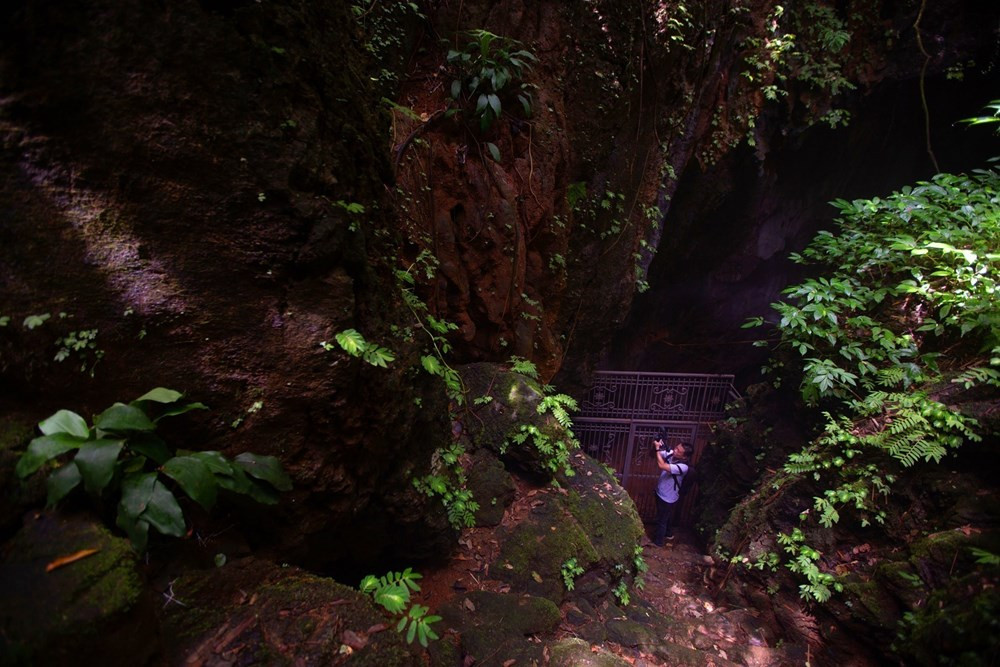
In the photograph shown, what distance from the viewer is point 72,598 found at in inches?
51.8

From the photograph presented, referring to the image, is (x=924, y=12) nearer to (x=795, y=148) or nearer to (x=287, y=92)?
(x=795, y=148)

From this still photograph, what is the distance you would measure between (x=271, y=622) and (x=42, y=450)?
3.66 ft

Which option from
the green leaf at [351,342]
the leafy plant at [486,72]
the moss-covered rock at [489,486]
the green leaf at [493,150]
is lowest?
the moss-covered rock at [489,486]

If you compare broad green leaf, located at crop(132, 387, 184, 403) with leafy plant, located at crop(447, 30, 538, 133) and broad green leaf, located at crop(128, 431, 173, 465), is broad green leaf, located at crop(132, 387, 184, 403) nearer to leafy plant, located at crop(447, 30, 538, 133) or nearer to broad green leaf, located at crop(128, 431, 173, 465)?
broad green leaf, located at crop(128, 431, 173, 465)

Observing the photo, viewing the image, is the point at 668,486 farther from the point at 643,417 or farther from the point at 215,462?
the point at 215,462

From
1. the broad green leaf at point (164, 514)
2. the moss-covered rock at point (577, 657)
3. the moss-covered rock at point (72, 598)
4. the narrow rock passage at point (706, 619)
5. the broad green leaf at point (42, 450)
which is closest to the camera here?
the moss-covered rock at point (72, 598)

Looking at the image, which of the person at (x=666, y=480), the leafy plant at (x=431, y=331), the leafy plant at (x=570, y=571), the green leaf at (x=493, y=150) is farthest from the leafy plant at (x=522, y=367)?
the person at (x=666, y=480)

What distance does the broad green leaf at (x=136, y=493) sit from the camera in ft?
5.08

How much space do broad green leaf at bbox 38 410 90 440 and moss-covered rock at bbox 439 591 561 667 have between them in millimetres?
2525

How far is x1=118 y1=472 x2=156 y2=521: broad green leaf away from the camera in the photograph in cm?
155

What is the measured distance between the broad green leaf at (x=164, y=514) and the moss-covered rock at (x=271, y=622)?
44 cm

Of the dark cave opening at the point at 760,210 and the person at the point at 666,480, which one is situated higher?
the dark cave opening at the point at 760,210

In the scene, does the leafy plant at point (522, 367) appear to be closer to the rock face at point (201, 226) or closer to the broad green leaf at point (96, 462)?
the rock face at point (201, 226)

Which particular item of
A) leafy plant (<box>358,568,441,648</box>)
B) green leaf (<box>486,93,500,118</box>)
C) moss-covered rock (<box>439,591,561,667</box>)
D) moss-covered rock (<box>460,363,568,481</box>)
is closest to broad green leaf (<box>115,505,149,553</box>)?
leafy plant (<box>358,568,441,648</box>)
